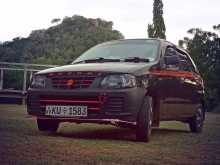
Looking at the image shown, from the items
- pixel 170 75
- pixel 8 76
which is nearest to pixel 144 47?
pixel 170 75

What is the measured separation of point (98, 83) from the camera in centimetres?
689

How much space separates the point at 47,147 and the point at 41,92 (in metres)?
1.45

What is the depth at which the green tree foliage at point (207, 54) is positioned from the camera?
144 ft

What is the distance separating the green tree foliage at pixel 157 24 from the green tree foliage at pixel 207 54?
8.78ft

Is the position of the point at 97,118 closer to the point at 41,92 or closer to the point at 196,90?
the point at 41,92

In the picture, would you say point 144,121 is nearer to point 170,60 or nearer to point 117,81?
point 117,81

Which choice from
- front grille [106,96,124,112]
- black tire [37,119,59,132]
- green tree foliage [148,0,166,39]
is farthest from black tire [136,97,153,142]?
green tree foliage [148,0,166,39]

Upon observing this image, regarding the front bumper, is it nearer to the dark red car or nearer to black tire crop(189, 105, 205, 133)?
the dark red car

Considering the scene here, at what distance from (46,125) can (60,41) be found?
180 ft

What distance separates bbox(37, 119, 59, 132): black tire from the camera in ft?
26.1

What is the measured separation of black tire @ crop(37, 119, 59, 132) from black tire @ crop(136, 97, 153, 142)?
4.91 feet

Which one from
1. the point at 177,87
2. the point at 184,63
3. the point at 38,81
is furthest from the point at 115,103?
the point at 184,63

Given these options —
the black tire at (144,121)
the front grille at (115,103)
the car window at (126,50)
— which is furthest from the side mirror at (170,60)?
the front grille at (115,103)

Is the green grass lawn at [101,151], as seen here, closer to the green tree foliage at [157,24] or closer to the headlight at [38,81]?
the headlight at [38,81]
